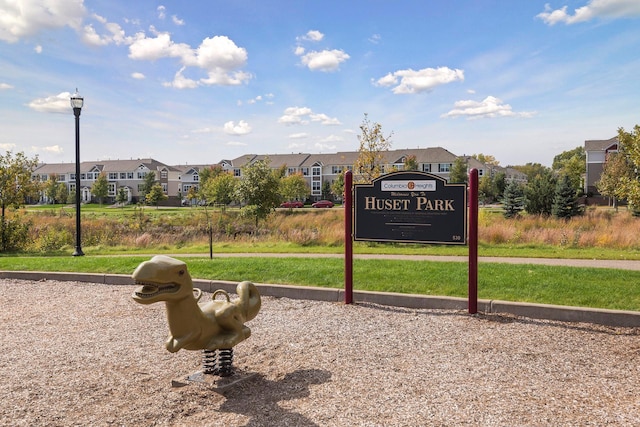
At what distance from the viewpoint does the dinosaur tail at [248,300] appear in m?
5.06

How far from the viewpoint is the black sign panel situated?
310 inches

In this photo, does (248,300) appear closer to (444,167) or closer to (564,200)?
(564,200)

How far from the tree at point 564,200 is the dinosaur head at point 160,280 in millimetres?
28982

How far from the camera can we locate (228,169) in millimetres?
96250

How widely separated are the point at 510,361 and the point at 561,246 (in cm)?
1144

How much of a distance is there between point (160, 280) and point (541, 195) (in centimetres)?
3245

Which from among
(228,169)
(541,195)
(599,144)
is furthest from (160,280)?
(228,169)

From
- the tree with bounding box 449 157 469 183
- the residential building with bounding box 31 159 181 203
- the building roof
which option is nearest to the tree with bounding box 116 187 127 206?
the residential building with bounding box 31 159 181 203

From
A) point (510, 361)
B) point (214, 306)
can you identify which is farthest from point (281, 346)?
point (510, 361)

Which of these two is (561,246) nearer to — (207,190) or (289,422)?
(289,422)

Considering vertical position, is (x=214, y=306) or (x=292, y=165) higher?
(x=292, y=165)

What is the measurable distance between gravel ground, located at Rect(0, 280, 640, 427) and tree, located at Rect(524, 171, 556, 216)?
27.6 meters

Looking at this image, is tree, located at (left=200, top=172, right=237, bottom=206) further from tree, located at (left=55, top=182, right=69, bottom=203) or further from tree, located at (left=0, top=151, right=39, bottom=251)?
tree, located at (left=0, top=151, right=39, bottom=251)

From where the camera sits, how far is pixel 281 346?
236 inches
